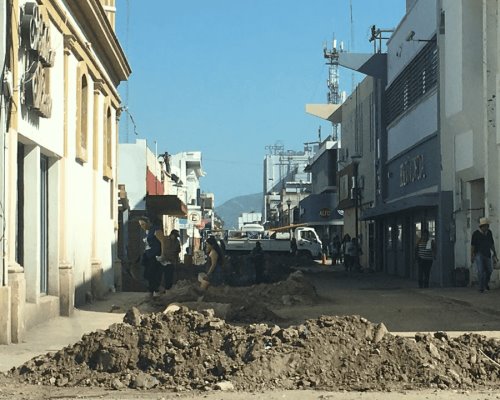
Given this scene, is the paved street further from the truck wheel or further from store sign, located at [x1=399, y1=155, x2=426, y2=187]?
the truck wheel

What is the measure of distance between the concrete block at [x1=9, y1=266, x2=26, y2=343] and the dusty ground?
2.25 m

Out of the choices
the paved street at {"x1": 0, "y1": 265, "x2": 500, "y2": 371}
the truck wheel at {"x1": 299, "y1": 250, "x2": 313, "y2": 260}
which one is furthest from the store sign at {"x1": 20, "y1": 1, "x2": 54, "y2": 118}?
the truck wheel at {"x1": 299, "y1": 250, "x2": 313, "y2": 260}

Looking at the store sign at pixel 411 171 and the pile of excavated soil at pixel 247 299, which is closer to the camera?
the pile of excavated soil at pixel 247 299

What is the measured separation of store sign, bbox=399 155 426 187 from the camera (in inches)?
1266

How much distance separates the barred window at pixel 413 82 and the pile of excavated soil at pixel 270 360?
67.3 feet

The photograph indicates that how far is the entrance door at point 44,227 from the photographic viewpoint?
16.1 metres

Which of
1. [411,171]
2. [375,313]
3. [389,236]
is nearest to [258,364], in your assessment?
[375,313]

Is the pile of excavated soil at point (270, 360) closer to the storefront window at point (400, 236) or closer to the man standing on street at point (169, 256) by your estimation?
the man standing on street at point (169, 256)

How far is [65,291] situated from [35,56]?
4.59m

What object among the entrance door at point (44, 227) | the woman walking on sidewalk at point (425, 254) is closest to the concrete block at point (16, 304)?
the entrance door at point (44, 227)

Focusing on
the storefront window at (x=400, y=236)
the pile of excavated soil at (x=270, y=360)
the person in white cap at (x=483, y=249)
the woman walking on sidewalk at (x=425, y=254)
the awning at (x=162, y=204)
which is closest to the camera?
the pile of excavated soil at (x=270, y=360)

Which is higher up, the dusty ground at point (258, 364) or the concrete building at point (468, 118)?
the concrete building at point (468, 118)

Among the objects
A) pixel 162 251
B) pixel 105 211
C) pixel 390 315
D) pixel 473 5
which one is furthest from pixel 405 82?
pixel 390 315

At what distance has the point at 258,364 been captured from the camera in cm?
905
